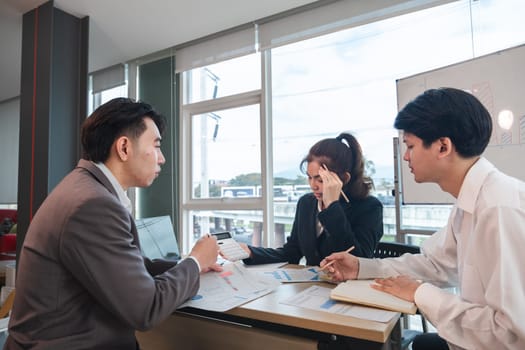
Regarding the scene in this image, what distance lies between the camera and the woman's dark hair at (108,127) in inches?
40.7

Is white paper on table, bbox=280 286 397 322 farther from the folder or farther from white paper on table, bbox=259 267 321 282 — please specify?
white paper on table, bbox=259 267 321 282

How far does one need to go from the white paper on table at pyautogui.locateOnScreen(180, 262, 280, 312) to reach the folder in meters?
0.25

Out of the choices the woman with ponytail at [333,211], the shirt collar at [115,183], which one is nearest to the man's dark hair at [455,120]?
the woman with ponytail at [333,211]

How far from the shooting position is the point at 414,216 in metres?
2.15

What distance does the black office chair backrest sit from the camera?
1553mm

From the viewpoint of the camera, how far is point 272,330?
1.04 meters

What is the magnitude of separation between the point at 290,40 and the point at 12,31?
2.54 metres

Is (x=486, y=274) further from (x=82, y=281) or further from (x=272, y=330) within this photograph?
(x=82, y=281)

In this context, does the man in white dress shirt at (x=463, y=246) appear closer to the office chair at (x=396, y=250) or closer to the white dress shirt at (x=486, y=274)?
the white dress shirt at (x=486, y=274)

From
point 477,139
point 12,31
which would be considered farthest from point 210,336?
point 12,31

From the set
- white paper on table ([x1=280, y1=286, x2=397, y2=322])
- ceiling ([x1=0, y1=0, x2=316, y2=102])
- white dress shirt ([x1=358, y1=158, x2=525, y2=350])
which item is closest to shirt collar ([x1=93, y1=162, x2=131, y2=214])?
white paper on table ([x1=280, y1=286, x2=397, y2=322])

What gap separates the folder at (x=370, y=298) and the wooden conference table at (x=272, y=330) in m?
0.03

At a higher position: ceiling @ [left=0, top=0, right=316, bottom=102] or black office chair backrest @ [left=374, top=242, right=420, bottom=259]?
ceiling @ [left=0, top=0, right=316, bottom=102]

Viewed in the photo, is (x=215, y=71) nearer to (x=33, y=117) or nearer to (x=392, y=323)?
(x=33, y=117)
